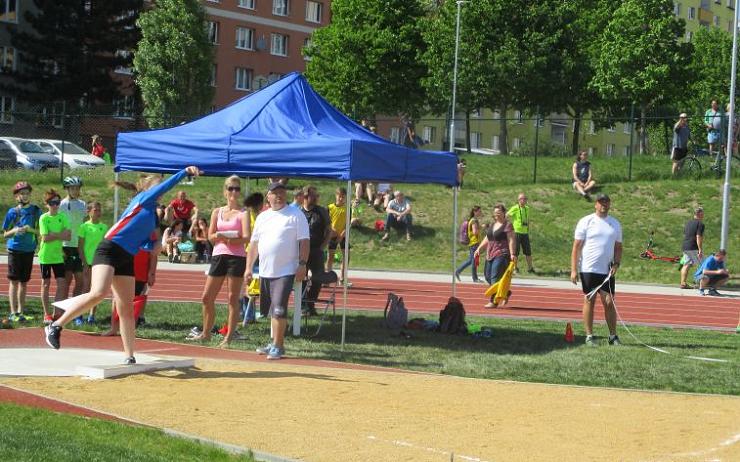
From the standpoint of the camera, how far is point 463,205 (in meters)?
34.5

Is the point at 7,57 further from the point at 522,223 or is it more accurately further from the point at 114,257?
the point at 114,257

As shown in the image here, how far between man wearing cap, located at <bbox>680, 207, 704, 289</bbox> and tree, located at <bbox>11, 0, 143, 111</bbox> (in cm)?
4111

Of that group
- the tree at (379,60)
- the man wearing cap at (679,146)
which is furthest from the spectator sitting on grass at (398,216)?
the tree at (379,60)

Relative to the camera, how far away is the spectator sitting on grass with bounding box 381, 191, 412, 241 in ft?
103

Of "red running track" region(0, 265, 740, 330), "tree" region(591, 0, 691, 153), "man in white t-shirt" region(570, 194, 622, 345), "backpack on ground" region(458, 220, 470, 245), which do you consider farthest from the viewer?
"tree" region(591, 0, 691, 153)

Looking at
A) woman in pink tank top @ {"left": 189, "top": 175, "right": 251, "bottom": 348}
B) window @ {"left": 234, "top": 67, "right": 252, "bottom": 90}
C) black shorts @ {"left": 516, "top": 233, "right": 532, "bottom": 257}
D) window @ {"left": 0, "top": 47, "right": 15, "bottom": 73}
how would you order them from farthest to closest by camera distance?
window @ {"left": 234, "top": 67, "right": 252, "bottom": 90}
window @ {"left": 0, "top": 47, "right": 15, "bottom": 73}
black shorts @ {"left": 516, "top": 233, "right": 532, "bottom": 257}
woman in pink tank top @ {"left": 189, "top": 175, "right": 251, "bottom": 348}

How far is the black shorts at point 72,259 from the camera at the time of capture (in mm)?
15273

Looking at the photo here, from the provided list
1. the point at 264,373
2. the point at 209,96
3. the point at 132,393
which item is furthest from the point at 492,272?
the point at 209,96

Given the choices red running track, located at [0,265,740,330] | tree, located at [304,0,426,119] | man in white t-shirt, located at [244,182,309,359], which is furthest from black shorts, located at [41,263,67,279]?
tree, located at [304,0,426,119]

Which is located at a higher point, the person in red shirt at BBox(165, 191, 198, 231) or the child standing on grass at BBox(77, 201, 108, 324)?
the person in red shirt at BBox(165, 191, 198, 231)

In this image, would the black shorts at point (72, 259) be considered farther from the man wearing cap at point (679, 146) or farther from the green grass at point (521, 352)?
the man wearing cap at point (679, 146)

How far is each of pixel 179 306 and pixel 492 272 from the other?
576 centimetres

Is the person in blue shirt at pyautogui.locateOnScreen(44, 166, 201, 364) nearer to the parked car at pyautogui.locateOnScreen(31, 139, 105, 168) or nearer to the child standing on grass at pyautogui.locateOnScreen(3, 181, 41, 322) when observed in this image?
the child standing on grass at pyautogui.locateOnScreen(3, 181, 41, 322)

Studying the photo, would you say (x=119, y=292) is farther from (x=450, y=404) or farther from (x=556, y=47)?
(x=556, y=47)
